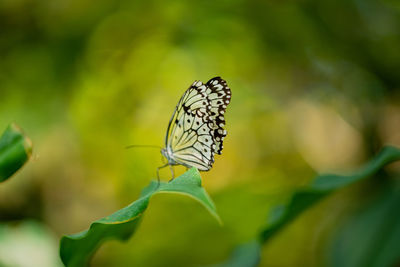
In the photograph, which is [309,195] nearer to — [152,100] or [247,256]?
[247,256]

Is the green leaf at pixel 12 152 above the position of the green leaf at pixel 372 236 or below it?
above

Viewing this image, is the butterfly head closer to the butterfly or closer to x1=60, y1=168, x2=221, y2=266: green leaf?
the butterfly

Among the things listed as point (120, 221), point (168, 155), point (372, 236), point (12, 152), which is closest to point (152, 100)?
point (168, 155)

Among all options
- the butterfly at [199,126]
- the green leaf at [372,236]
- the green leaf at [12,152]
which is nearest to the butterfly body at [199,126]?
the butterfly at [199,126]

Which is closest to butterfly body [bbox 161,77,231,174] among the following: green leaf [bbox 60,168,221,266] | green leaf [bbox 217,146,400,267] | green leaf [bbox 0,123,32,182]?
green leaf [bbox 217,146,400,267]

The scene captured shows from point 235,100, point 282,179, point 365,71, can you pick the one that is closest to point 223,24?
point 235,100

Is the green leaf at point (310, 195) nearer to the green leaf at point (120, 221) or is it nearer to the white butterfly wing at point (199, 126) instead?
the white butterfly wing at point (199, 126)

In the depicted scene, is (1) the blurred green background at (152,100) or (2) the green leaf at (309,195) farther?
(1) the blurred green background at (152,100)
